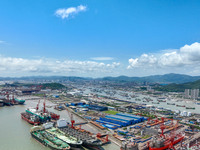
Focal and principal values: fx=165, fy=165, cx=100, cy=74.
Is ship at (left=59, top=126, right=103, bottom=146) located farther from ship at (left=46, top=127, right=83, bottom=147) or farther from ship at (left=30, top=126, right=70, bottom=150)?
ship at (left=30, top=126, right=70, bottom=150)

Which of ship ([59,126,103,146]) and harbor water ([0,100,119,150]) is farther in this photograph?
harbor water ([0,100,119,150])

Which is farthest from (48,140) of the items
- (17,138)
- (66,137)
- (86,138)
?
(17,138)

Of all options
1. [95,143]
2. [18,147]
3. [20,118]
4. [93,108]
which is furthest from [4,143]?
[93,108]

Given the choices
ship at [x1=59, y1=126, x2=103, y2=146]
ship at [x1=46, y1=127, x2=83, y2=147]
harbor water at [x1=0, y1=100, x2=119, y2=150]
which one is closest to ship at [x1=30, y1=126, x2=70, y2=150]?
ship at [x1=46, y1=127, x2=83, y2=147]

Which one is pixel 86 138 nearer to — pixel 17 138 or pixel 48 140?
pixel 48 140

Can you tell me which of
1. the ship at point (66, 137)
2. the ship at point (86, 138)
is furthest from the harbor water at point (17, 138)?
the ship at point (66, 137)

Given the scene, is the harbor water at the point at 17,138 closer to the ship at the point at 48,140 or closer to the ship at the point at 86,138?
the ship at the point at 48,140
